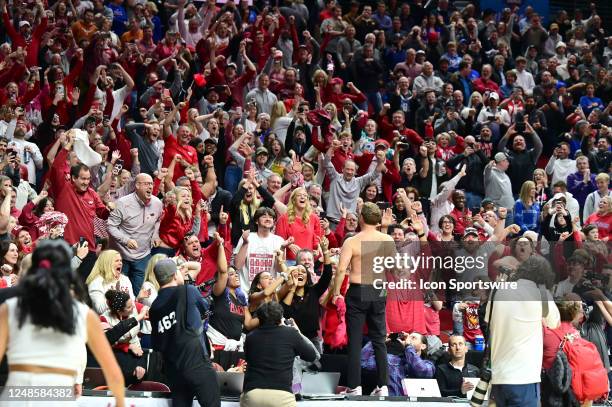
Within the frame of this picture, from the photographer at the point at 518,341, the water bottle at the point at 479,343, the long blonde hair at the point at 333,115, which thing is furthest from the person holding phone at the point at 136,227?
the long blonde hair at the point at 333,115

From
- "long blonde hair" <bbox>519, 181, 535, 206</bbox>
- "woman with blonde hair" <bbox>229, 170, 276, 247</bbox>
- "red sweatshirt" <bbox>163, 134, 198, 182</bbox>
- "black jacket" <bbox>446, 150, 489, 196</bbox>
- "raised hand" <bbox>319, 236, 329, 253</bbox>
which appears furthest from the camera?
"black jacket" <bbox>446, 150, 489, 196</bbox>

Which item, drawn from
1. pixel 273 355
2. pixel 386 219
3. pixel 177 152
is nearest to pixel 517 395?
pixel 273 355

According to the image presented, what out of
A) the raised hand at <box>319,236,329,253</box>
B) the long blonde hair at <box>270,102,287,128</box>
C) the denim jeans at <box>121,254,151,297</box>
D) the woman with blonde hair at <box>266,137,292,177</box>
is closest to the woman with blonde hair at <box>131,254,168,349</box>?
the denim jeans at <box>121,254,151,297</box>

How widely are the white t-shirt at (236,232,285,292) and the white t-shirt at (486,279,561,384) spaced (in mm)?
3657

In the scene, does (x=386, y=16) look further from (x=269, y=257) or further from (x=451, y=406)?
(x=451, y=406)

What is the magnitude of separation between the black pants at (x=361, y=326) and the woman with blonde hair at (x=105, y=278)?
6.26ft

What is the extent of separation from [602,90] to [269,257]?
10119mm

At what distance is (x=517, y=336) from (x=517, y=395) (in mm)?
407

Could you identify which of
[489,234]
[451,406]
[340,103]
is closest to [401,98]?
[340,103]

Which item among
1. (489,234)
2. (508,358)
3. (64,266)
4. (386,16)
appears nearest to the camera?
(64,266)

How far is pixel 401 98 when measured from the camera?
17.8m

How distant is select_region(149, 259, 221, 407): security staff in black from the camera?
8.35 meters

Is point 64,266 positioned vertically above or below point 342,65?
below

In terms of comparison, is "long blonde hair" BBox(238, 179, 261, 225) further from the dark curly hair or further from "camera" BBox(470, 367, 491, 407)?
the dark curly hair
